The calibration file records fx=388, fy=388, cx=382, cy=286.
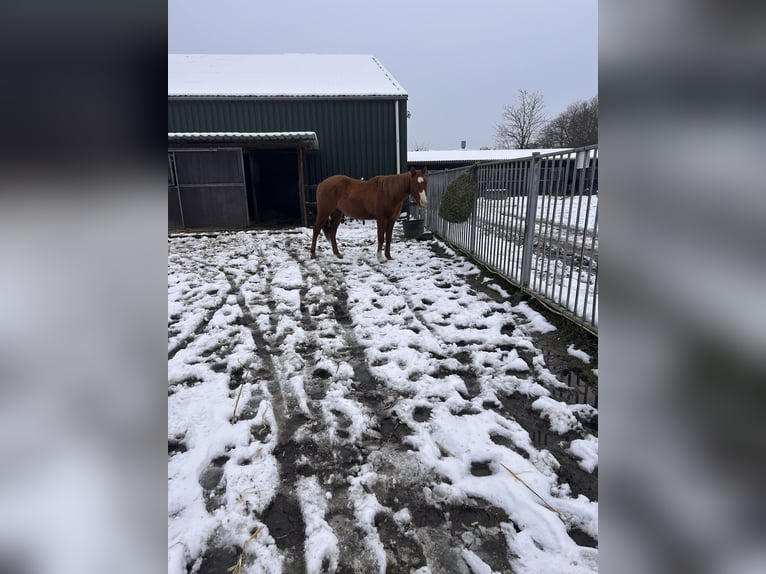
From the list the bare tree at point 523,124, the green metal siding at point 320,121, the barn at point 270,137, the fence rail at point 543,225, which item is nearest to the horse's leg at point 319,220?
the fence rail at point 543,225

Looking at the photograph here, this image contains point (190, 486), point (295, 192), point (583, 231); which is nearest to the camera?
point (190, 486)

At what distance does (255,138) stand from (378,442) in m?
9.11

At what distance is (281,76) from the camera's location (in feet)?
45.1

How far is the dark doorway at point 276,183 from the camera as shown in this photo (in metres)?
12.4

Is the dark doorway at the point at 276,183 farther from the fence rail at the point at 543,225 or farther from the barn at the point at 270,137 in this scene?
the fence rail at the point at 543,225

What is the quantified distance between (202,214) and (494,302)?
8536 mm

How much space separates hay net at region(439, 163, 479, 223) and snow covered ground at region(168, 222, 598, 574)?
1.88 meters

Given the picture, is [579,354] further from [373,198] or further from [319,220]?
[319,220]

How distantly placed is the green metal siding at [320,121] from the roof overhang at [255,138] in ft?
8.10

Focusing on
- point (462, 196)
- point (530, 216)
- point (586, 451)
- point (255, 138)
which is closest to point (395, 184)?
point (462, 196)
